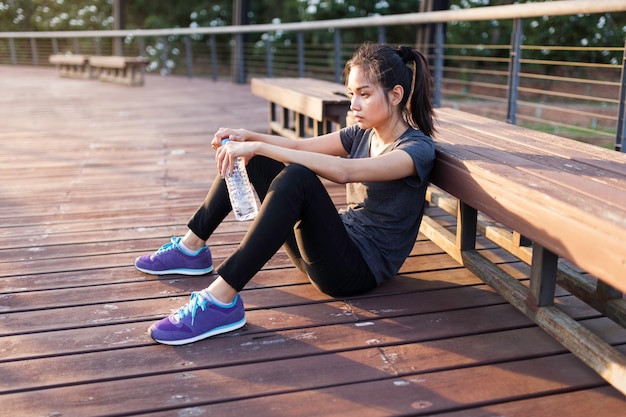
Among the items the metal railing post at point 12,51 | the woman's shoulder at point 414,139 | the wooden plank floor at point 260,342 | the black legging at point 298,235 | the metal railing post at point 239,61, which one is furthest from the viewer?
the metal railing post at point 12,51

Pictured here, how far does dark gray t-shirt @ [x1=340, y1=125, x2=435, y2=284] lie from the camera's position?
210 cm

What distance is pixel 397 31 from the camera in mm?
14672

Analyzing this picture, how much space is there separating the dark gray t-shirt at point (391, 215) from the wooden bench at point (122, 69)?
30.3 feet

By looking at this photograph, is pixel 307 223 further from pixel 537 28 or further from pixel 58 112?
pixel 537 28

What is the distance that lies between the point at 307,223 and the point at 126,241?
3.71 feet

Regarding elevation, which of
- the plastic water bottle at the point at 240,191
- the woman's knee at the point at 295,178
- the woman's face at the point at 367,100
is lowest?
the plastic water bottle at the point at 240,191

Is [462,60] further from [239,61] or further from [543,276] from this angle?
[543,276]

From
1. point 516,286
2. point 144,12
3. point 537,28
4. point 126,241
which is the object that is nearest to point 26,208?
point 126,241

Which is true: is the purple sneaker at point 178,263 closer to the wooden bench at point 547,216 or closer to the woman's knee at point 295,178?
the woman's knee at point 295,178

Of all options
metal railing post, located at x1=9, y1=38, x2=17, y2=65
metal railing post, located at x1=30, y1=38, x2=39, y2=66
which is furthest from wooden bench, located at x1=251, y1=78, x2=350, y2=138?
metal railing post, located at x1=9, y1=38, x2=17, y2=65

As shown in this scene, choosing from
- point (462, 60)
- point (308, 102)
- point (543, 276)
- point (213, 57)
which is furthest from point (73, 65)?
point (543, 276)

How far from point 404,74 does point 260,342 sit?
0.91m

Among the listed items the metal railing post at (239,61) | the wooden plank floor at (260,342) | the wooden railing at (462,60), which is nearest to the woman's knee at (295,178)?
the wooden plank floor at (260,342)

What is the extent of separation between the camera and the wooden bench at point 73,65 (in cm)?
1282
